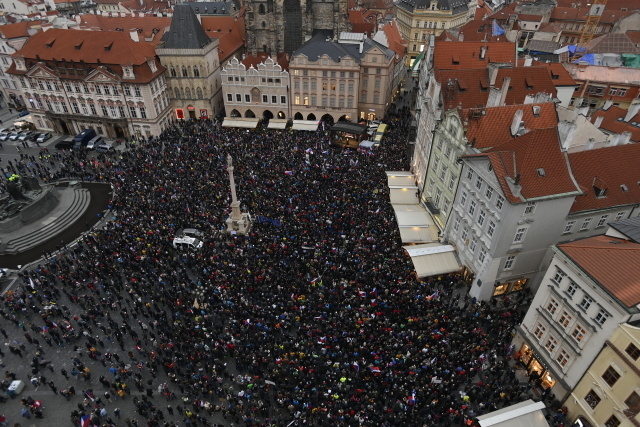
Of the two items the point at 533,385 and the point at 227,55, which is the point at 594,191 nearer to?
the point at 533,385

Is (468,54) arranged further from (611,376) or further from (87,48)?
(87,48)

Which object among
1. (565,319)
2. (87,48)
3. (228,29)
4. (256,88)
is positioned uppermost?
(87,48)

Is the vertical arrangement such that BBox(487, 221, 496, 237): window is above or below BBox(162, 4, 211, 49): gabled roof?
below

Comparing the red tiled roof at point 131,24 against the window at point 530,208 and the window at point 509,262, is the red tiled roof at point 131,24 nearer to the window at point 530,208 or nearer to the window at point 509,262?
the window at point 530,208

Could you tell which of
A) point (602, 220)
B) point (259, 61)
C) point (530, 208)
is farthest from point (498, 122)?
point (259, 61)

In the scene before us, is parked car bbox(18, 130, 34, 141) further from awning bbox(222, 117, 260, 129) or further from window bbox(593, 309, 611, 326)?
window bbox(593, 309, 611, 326)

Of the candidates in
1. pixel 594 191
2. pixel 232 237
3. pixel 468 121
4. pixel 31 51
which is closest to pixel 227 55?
pixel 31 51

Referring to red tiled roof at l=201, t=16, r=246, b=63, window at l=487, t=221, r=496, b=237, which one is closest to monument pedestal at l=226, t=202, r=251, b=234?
window at l=487, t=221, r=496, b=237
